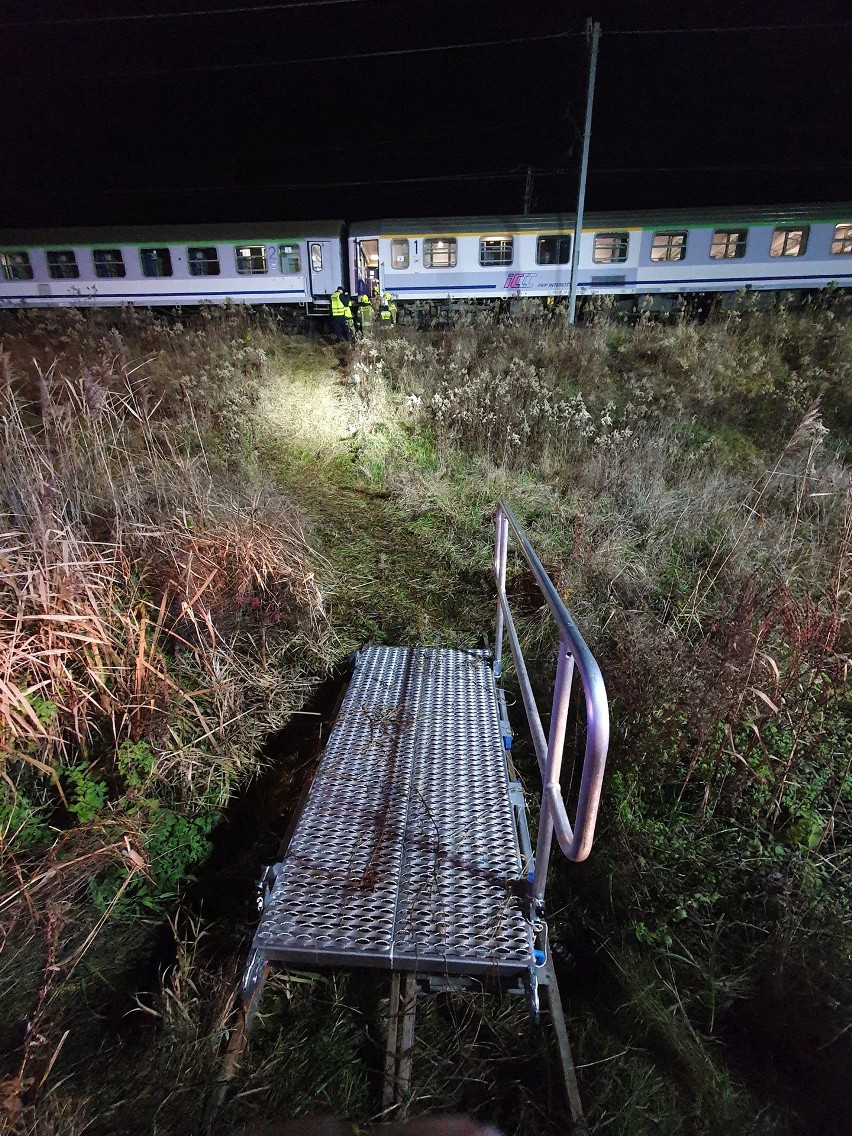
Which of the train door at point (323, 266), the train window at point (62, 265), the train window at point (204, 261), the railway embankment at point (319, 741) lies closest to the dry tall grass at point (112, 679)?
the railway embankment at point (319, 741)

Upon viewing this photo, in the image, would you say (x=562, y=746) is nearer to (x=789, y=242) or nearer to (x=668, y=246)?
(x=668, y=246)

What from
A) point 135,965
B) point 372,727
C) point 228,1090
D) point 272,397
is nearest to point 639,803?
point 372,727

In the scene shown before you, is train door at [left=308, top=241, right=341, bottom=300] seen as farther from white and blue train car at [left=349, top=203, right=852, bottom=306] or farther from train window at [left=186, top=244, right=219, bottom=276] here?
train window at [left=186, top=244, right=219, bottom=276]

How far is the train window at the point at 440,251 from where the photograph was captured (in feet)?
42.2

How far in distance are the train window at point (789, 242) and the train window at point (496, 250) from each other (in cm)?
605

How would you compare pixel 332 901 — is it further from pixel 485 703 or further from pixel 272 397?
pixel 272 397

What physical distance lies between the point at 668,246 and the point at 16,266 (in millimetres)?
16302

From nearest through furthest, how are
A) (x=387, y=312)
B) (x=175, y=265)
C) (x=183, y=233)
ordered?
(x=387, y=312) → (x=183, y=233) → (x=175, y=265)

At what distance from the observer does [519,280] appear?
1295 cm

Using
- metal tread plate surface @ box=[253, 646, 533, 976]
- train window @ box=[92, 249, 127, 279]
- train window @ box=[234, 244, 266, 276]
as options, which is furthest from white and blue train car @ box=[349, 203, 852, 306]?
metal tread plate surface @ box=[253, 646, 533, 976]

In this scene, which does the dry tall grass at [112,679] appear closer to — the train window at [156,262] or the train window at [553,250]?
the train window at [553,250]

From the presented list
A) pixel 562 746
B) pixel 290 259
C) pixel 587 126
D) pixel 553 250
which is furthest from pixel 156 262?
pixel 562 746

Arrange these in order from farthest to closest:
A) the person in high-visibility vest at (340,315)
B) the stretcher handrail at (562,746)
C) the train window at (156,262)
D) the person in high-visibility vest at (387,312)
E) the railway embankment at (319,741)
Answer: the train window at (156,262) → the person in high-visibility vest at (340,315) → the person in high-visibility vest at (387,312) → the railway embankment at (319,741) → the stretcher handrail at (562,746)

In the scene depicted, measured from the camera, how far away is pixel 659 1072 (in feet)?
5.57
